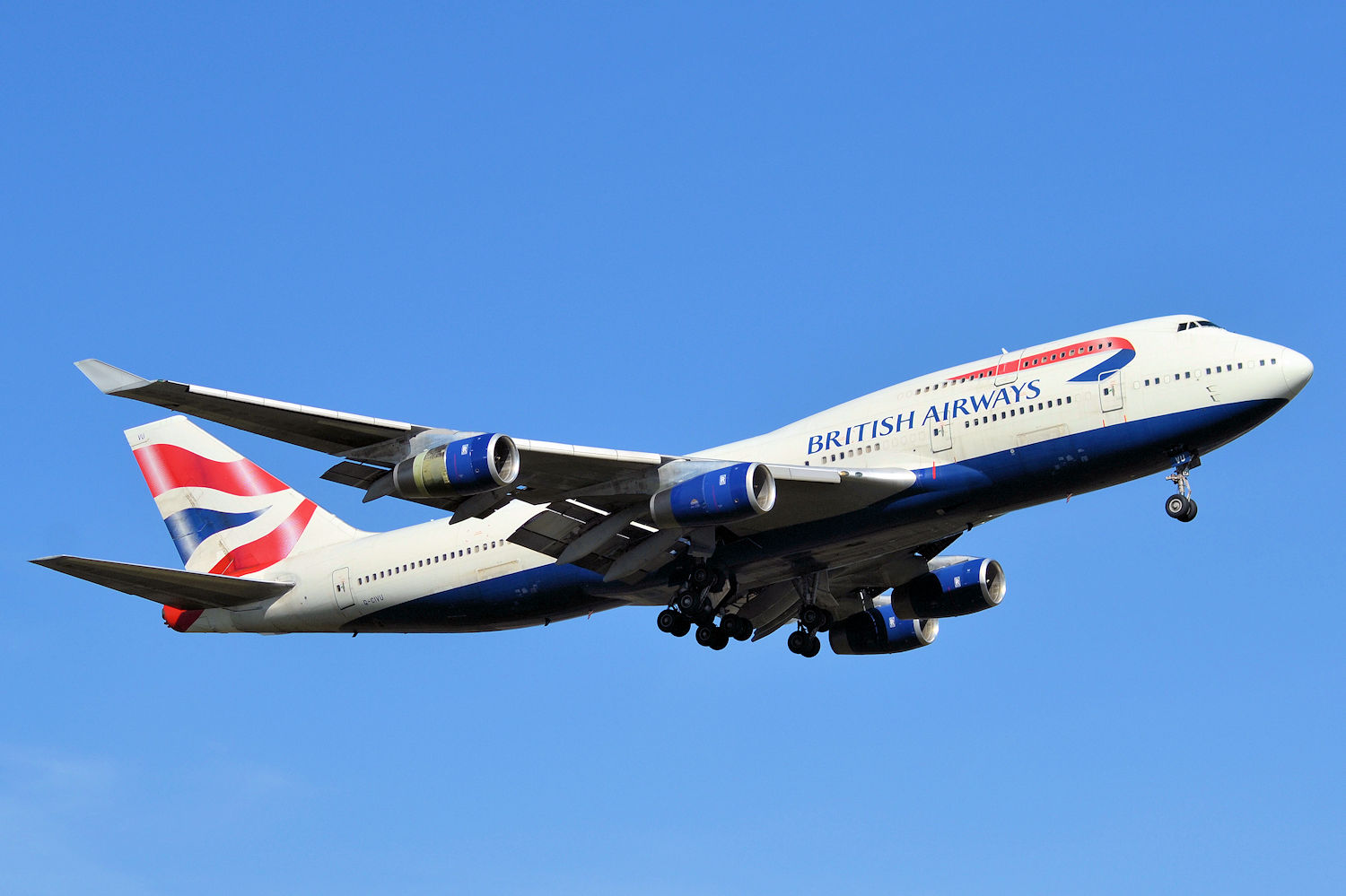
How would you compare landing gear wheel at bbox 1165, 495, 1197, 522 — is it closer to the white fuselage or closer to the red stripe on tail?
the white fuselage

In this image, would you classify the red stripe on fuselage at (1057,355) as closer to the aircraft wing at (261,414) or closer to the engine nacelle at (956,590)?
the engine nacelle at (956,590)

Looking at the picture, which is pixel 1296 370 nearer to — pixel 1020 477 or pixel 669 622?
pixel 1020 477

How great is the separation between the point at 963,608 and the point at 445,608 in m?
13.3

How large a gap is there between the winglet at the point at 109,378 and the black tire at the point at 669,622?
13.5 metres

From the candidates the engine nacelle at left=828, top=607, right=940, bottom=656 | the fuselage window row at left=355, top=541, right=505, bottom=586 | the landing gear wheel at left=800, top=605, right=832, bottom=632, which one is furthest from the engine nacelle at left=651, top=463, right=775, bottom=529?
the engine nacelle at left=828, top=607, right=940, bottom=656

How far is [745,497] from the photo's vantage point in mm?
33594

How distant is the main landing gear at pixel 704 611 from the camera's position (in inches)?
1455

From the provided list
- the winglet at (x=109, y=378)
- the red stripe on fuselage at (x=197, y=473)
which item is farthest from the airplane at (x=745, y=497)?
the red stripe on fuselage at (x=197, y=473)

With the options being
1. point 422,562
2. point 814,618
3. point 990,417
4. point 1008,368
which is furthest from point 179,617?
point 1008,368

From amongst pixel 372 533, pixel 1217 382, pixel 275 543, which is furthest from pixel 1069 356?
pixel 275 543

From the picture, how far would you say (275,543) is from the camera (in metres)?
43.8

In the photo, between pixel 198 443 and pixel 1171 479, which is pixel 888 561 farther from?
pixel 198 443

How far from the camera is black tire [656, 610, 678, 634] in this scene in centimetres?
3788

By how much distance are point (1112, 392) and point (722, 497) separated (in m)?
8.60
